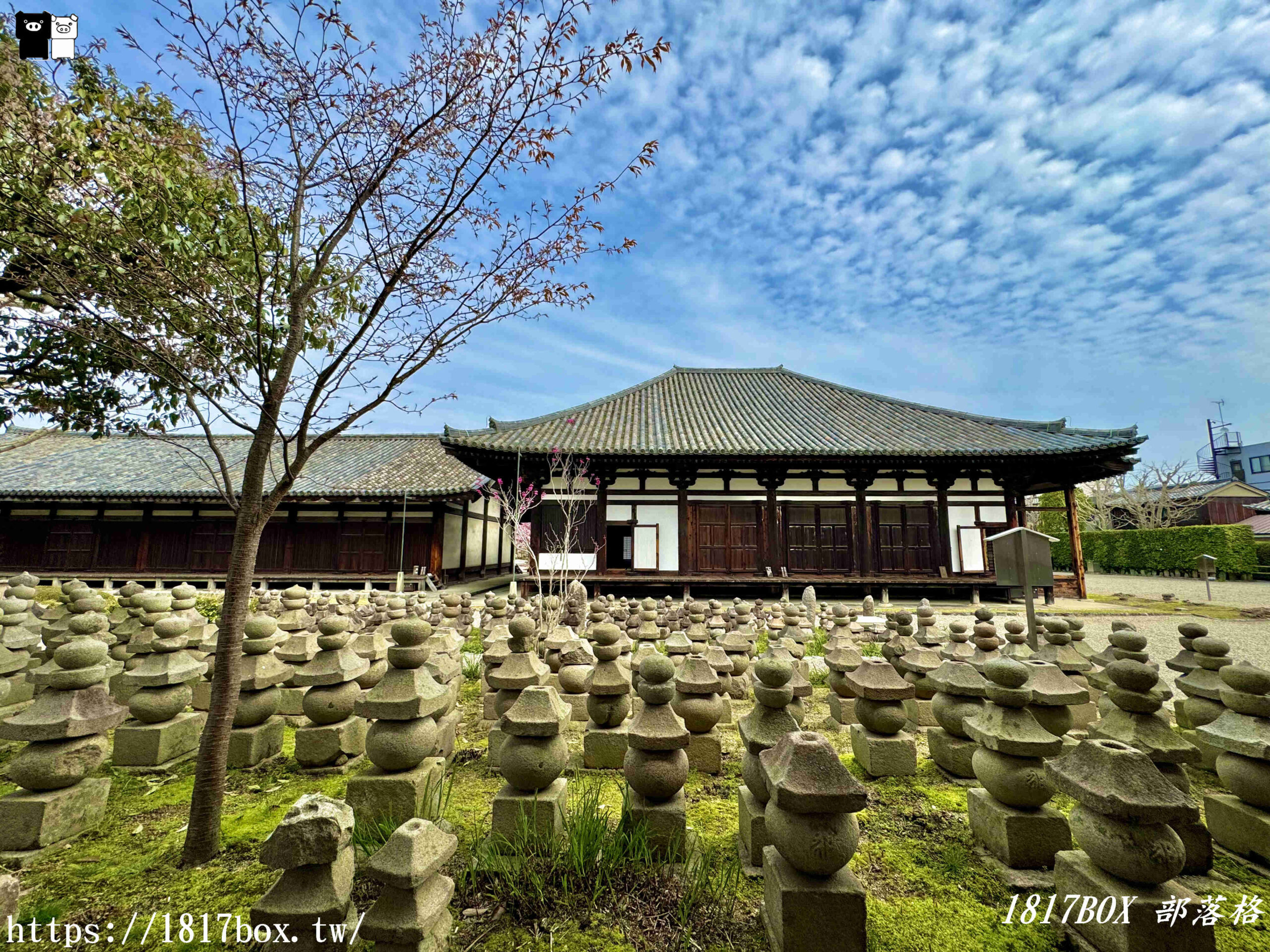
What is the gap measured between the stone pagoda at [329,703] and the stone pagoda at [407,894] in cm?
172

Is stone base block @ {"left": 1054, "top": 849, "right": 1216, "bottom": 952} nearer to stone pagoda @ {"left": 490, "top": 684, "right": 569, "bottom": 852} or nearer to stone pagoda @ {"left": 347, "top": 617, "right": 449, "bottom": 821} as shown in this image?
stone pagoda @ {"left": 490, "top": 684, "right": 569, "bottom": 852}

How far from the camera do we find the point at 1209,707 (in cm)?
294

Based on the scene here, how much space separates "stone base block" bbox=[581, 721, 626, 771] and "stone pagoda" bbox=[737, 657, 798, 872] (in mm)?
925

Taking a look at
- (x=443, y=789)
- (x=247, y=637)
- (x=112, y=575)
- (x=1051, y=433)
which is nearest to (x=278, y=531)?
(x=112, y=575)

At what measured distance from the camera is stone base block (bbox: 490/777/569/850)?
6.93ft

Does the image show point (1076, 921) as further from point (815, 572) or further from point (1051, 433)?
point (1051, 433)

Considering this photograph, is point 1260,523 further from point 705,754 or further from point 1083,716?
point 705,754

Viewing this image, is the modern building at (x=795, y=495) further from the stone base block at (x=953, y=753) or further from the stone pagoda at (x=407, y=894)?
the stone pagoda at (x=407, y=894)

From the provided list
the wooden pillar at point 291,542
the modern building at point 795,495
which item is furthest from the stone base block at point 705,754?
the wooden pillar at point 291,542

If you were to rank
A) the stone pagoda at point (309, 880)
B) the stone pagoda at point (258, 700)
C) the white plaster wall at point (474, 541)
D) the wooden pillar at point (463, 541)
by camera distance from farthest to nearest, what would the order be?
the white plaster wall at point (474, 541) < the wooden pillar at point (463, 541) < the stone pagoda at point (258, 700) < the stone pagoda at point (309, 880)

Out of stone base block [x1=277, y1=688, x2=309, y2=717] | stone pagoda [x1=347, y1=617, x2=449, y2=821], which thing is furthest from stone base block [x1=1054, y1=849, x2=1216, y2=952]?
stone base block [x1=277, y1=688, x2=309, y2=717]

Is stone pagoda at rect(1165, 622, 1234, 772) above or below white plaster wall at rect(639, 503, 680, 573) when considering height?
below

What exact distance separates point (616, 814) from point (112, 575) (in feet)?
72.8

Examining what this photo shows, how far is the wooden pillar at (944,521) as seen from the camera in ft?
44.1
